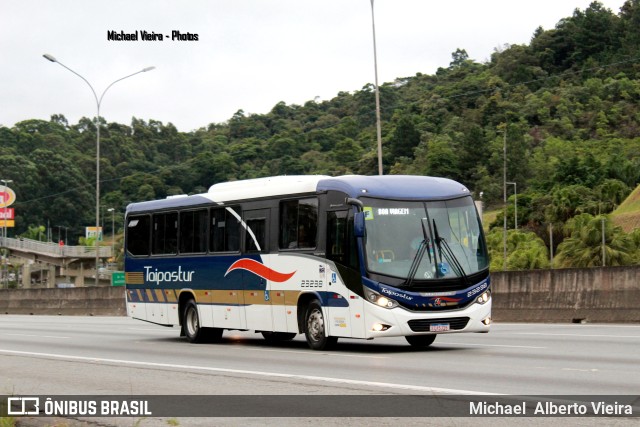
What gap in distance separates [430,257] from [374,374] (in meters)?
4.15

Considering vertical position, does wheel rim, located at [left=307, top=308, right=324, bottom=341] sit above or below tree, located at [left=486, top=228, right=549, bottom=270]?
below

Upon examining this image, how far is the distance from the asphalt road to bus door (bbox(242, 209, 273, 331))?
592mm

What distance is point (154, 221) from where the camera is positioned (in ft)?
83.8

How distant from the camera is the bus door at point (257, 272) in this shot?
21172mm

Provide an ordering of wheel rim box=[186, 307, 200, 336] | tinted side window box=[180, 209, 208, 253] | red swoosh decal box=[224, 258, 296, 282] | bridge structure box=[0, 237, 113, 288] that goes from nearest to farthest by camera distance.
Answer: red swoosh decal box=[224, 258, 296, 282]
tinted side window box=[180, 209, 208, 253]
wheel rim box=[186, 307, 200, 336]
bridge structure box=[0, 237, 113, 288]

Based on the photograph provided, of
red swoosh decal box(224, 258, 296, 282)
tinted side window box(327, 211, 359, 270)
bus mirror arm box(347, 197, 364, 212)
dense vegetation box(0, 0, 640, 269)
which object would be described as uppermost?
dense vegetation box(0, 0, 640, 269)

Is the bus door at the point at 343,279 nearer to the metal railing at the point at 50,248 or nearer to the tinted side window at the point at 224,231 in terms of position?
the tinted side window at the point at 224,231

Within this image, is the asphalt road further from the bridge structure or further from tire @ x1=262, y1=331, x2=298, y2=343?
the bridge structure

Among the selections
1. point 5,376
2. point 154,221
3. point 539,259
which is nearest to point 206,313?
point 154,221

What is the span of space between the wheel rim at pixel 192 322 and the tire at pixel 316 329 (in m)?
4.42

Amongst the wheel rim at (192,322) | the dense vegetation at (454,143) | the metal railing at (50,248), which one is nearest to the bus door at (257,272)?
the wheel rim at (192,322)

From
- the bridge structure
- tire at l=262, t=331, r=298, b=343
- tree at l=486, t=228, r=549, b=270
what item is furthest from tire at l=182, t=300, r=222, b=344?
the bridge structure

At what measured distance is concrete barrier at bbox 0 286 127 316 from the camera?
155ft

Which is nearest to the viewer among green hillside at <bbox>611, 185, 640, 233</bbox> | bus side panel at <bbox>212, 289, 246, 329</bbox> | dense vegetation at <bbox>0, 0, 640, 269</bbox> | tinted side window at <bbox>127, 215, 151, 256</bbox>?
bus side panel at <bbox>212, 289, 246, 329</bbox>
